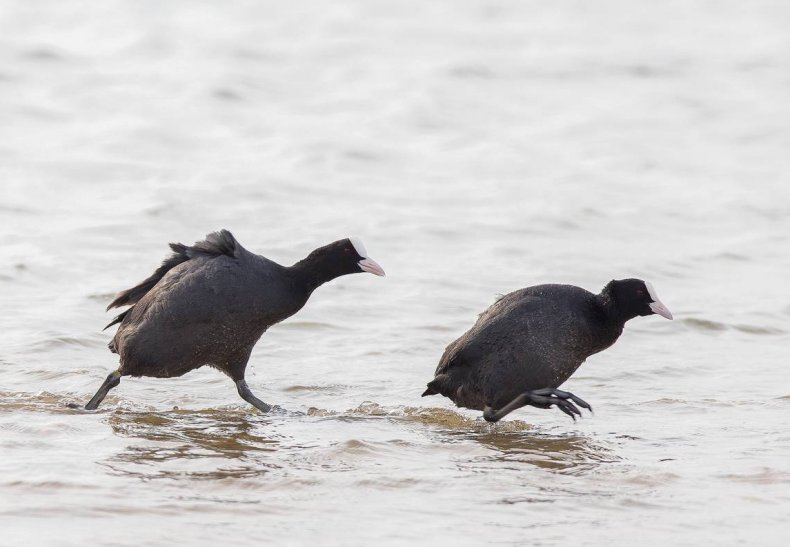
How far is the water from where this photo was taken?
21.2 ft

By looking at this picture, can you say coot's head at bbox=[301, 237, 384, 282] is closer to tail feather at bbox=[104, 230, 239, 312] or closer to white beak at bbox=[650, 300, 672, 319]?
tail feather at bbox=[104, 230, 239, 312]

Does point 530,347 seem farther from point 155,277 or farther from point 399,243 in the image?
point 399,243

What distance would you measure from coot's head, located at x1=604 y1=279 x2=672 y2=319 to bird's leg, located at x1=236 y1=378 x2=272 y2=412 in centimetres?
225

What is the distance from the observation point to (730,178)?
16.4 m

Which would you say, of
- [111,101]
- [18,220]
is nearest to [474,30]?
[111,101]

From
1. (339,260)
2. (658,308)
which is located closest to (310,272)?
(339,260)

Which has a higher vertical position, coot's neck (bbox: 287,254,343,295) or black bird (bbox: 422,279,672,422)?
coot's neck (bbox: 287,254,343,295)

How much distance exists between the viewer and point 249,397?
8.59m

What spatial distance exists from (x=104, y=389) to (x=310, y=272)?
57.1 inches

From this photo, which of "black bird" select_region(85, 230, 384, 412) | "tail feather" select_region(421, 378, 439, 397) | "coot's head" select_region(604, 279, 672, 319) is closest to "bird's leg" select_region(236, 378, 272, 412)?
"black bird" select_region(85, 230, 384, 412)

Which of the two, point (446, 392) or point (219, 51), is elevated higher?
point (219, 51)

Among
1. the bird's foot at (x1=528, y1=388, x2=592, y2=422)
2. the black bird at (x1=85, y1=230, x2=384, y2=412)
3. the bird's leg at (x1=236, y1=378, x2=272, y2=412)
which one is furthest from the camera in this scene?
the bird's leg at (x1=236, y1=378, x2=272, y2=412)

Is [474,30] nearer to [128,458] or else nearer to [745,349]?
[745,349]

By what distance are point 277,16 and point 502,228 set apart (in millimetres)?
12214
